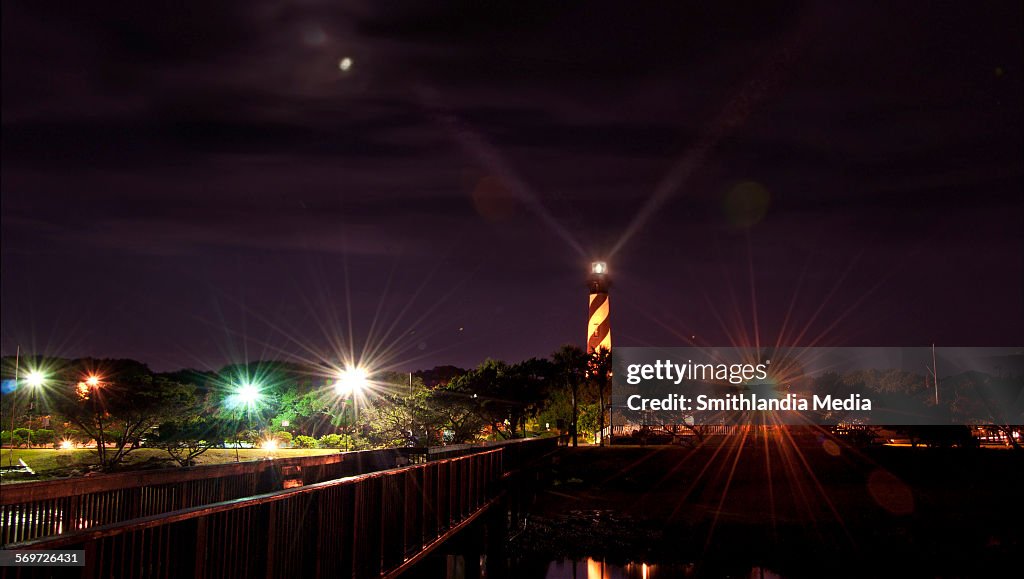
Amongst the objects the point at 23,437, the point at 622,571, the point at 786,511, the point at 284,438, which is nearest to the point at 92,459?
the point at 284,438

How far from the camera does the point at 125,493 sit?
11969mm

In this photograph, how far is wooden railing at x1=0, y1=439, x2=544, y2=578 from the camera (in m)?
5.70

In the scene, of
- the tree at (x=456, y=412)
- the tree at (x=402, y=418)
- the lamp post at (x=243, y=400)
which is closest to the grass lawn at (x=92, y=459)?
the lamp post at (x=243, y=400)

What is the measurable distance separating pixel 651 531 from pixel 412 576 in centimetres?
1799

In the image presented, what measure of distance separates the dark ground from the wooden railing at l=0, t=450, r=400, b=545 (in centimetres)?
1323

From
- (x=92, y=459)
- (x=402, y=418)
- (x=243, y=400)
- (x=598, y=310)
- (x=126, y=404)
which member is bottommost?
(x=92, y=459)

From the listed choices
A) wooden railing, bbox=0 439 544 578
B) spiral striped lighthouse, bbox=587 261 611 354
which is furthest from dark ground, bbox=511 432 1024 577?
spiral striped lighthouse, bbox=587 261 611 354

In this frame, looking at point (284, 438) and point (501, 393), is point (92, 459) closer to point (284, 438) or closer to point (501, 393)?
point (284, 438)

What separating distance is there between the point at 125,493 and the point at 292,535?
15.0ft

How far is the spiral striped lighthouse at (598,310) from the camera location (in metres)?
99.8

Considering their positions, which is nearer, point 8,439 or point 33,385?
point 33,385

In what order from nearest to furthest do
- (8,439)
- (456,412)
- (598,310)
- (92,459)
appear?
(92,459) → (8,439) → (456,412) → (598,310)

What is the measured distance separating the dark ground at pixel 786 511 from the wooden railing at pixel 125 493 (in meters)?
13.2

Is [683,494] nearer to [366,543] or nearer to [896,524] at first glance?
[896,524]
